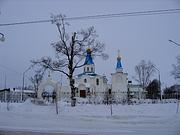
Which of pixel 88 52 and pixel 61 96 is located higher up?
pixel 88 52

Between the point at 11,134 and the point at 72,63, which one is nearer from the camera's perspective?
the point at 11,134

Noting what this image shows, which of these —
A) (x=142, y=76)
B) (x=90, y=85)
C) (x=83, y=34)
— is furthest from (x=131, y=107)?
(x=90, y=85)

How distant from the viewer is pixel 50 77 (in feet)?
240

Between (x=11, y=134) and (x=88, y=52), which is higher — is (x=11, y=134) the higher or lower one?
the lower one

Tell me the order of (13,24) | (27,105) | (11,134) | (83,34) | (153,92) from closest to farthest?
(11,134)
(13,24)
(27,105)
(83,34)
(153,92)

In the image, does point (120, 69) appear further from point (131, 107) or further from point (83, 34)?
point (131, 107)

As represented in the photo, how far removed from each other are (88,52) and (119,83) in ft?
172

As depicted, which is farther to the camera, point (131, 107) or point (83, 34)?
point (83, 34)

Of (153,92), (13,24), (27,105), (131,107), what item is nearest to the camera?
(13,24)

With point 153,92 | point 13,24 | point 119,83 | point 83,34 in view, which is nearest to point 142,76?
point 153,92

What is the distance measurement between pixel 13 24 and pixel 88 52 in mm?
17256

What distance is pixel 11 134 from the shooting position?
15289mm

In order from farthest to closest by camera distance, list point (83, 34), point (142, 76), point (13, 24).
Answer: point (142, 76)
point (83, 34)
point (13, 24)

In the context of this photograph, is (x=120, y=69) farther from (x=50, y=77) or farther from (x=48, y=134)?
(x=48, y=134)
